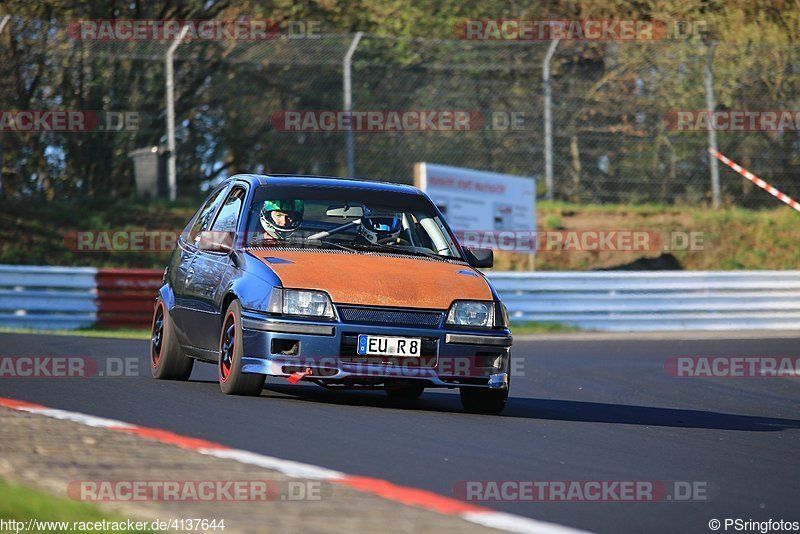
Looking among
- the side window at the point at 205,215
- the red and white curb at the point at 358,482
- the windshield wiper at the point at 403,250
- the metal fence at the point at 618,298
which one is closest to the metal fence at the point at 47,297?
the metal fence at the point at 618,298

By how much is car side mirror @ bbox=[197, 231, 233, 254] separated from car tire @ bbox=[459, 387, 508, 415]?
6.01 ft

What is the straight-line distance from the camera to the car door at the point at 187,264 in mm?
9977

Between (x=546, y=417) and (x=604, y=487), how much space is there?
309cm

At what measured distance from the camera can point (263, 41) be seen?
905 inches

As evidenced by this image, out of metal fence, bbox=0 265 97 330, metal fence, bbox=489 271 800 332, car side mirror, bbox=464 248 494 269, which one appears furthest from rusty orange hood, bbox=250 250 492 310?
metal fence, bbox=489 271 800 332

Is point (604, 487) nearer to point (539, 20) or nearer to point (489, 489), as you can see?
point (489, 489)

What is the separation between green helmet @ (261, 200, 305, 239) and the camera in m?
9.48

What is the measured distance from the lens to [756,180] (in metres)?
23.9

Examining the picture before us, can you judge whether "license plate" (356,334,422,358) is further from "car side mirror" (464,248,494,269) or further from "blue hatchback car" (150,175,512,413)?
"car side mirror" (464,248,494,269)

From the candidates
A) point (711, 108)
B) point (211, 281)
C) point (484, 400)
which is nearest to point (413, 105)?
point (711, 108)

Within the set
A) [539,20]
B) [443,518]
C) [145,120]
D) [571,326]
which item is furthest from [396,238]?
[539,20]

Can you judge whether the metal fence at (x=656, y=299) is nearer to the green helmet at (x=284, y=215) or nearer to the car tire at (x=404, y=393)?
the car tire at (x=404, y=393)

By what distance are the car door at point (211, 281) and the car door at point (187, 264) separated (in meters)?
0.04

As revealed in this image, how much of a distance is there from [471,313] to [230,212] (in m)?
2.14
